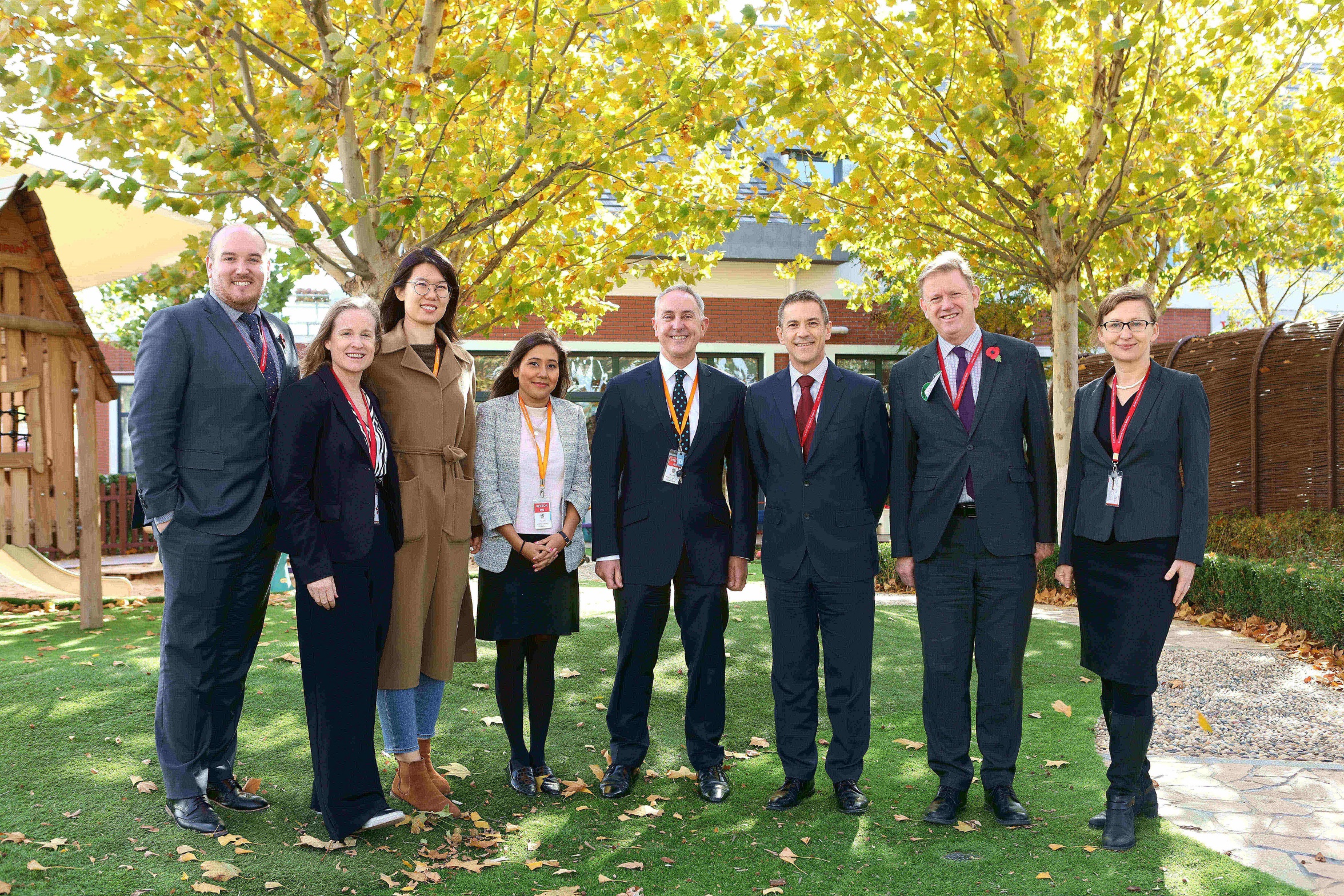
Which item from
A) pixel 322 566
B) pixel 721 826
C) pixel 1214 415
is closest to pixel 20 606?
pixel 322 566

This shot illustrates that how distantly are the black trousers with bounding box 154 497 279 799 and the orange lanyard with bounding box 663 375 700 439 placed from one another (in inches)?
71.5

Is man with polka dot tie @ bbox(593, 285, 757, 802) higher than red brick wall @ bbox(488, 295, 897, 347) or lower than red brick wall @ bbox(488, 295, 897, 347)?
lower

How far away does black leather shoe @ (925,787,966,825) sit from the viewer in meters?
4.39

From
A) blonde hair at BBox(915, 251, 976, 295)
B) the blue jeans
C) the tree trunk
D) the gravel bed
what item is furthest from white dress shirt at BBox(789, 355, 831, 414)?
the tree trunk

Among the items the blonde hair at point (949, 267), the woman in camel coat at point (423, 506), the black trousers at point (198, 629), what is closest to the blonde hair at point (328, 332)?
the woman in camel coat at point (423, 506)

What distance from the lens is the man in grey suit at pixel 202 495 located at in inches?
159

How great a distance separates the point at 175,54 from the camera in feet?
22.5

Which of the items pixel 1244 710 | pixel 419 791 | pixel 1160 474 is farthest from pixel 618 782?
pixel 1244 710

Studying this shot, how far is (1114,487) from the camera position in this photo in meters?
4.20

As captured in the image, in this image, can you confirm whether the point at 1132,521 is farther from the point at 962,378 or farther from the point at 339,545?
the point at 339,545

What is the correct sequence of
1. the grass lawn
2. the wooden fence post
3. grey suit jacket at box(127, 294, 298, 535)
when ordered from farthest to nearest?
the wooden fence post
grey suit jacket at box(127, 294, 298, 535)
the grass lawn

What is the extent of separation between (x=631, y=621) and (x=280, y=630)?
187 inches

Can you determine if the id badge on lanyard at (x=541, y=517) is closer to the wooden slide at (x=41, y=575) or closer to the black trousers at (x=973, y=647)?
the black trousers at (x=973, y=647)

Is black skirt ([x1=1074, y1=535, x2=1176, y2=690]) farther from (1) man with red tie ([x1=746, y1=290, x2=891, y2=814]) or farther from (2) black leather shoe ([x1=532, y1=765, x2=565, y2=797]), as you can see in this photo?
(2) black leather shoe ([x1=532, y1=765, x2=565, y2=797])
